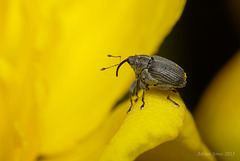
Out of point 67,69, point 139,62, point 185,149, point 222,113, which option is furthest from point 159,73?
point 67,69

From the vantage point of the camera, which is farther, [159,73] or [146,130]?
[159,73]

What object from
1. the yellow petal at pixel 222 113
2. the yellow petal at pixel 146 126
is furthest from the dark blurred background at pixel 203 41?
the yellow petal at pixel 146 126

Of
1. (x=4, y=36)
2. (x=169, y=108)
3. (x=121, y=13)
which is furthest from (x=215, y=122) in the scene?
(x=4, y=36)

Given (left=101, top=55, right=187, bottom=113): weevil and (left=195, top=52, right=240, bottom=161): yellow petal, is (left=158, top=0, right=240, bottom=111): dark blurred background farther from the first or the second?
(left=101, top=55, right=187, bottom=113): weevil

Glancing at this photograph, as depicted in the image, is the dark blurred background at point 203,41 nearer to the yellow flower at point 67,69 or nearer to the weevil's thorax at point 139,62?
the yellow flower at point 67,69

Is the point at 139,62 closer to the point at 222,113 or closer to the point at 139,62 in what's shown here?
the point at 139,62

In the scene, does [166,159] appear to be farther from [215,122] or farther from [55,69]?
[55,69]

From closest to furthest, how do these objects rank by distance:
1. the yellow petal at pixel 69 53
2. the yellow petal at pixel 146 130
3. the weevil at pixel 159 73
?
the yellow petal at pixel 146 130 → the weevil at pixel 159 73 → the yellow petal at pixel 69 53
